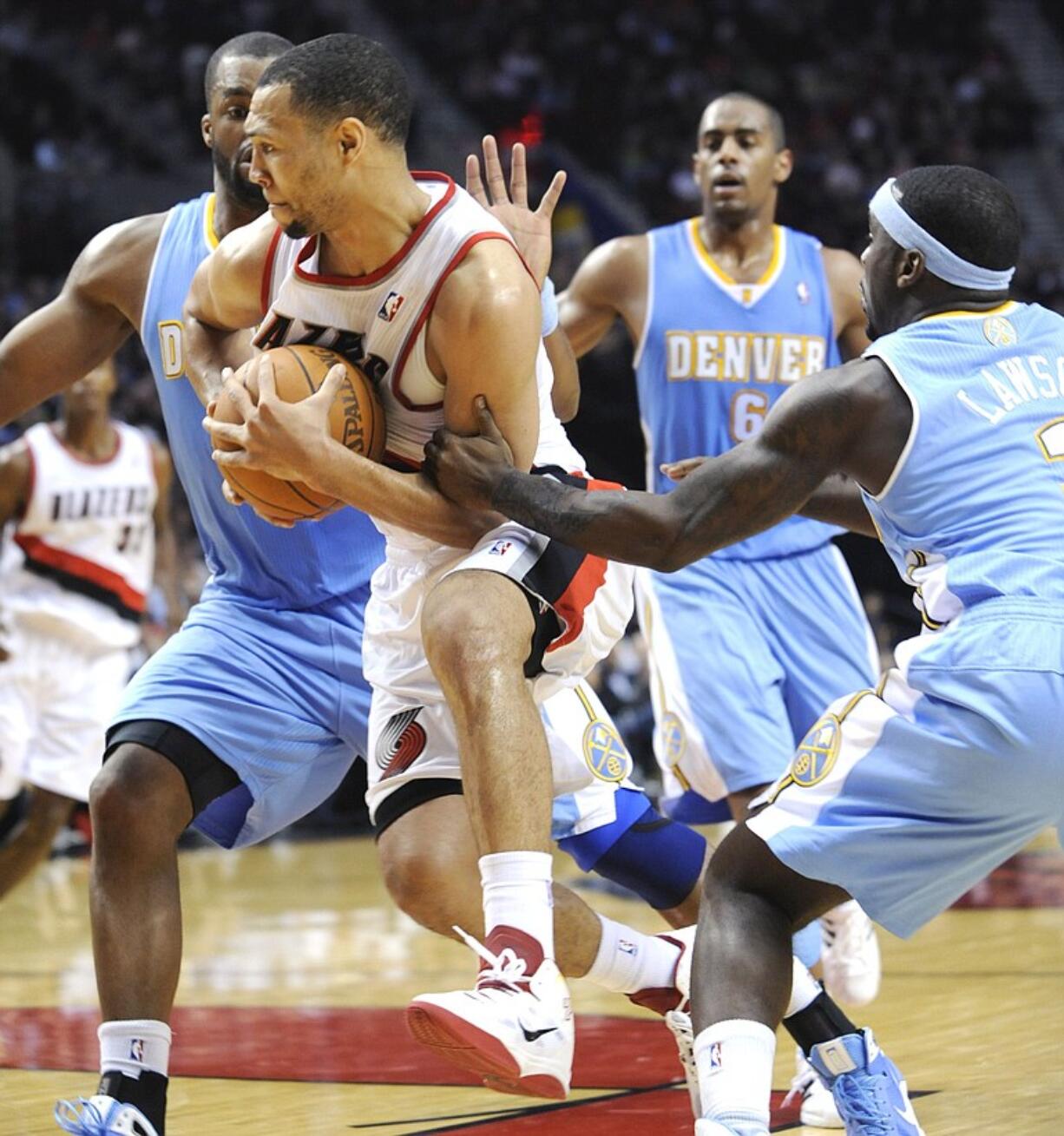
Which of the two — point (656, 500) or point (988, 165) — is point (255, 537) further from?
point (988, 165)

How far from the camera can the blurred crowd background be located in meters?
17.4

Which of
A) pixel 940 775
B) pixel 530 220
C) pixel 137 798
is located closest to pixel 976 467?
pixel 940 775

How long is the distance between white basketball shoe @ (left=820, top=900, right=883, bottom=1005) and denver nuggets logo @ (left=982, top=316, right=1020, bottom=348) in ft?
7.45

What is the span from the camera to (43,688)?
8.55 m

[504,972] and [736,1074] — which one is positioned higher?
[504,972]

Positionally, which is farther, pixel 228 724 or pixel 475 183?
pixel 475 183

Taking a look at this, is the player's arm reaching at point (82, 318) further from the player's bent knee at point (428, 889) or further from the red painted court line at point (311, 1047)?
the red painted court line at point (311, 1047)

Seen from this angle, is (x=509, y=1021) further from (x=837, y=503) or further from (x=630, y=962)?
(x=837, y=503)

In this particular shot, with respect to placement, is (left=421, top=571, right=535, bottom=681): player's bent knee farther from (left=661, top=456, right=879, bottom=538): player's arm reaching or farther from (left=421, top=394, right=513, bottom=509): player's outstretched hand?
(left=661, top=456, right=879, bottom=538): player's arm reaching

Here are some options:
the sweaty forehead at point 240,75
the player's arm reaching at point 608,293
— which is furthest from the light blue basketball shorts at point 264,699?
the player's arm reaching at point 608,293

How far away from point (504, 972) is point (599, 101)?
1795 cm

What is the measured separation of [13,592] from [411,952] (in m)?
2.68

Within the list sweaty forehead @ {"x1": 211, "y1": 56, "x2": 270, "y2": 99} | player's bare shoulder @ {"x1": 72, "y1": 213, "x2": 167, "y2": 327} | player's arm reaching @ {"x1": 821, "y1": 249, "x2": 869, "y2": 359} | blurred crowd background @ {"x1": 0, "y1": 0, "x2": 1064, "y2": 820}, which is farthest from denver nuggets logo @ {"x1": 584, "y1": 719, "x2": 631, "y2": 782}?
blurred crowd background @ {"x1": 0, "y1": 0, "x2": 1064, "y2": 820}

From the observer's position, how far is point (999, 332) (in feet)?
11.6
